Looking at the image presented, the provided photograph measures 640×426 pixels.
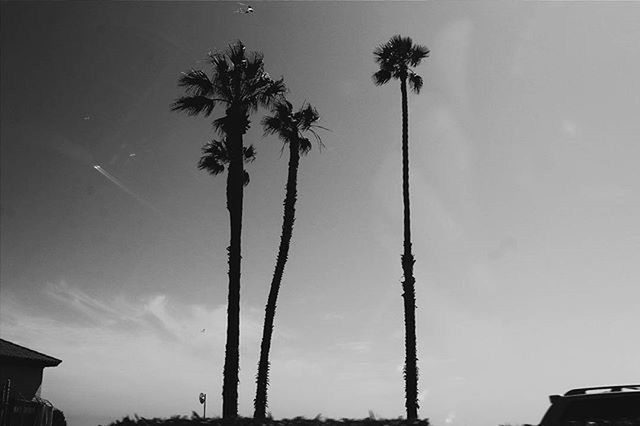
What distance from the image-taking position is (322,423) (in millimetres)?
7926

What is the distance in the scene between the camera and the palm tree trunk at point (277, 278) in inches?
942

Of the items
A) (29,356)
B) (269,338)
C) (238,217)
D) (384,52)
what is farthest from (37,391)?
(384,52)

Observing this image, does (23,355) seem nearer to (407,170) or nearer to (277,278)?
(277,278)

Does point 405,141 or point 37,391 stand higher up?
point 405,141

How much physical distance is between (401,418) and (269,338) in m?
17.0

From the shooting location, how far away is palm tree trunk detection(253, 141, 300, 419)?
23.9 m

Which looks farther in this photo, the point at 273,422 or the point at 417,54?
the point at 417,54

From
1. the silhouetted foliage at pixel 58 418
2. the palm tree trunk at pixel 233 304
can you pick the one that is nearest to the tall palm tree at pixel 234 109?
the palm tree trunk at pixel 233 304

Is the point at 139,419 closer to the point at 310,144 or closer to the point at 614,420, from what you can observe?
the point at 614,420

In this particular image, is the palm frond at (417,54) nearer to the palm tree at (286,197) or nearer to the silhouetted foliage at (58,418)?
the palm tree at (286,197)

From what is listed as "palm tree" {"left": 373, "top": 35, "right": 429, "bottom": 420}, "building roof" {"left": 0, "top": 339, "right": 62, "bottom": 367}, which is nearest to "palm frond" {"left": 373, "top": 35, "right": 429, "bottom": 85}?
"palm tree" {"left": 373, "top": 35, "right": 429, "bottom": 420}

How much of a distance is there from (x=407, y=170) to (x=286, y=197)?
5893 mm

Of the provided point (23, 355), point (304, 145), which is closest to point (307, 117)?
point (304, 145)

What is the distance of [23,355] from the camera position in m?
26.7
